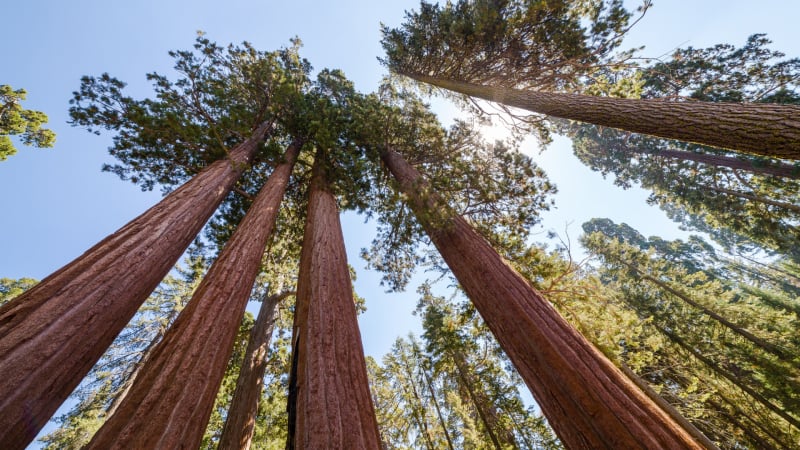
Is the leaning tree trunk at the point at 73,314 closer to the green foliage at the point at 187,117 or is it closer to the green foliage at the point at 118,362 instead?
the green foliage at the point at 187,117

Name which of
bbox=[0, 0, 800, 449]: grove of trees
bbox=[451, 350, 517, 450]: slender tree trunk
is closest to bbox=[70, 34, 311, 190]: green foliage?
bbox=[0, 0, 800, 449]: grove of trees

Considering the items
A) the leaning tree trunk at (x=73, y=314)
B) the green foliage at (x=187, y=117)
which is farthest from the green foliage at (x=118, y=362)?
the leaning tree trunk at (x=73, y=314)

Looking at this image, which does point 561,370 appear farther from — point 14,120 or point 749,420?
point 14,120

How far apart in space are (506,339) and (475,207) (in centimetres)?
267

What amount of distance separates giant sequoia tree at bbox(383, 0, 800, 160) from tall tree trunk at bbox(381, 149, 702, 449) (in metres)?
2.42

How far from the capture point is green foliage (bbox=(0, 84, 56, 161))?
27.8ft

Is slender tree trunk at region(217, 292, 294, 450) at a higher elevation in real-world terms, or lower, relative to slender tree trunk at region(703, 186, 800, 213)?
lower

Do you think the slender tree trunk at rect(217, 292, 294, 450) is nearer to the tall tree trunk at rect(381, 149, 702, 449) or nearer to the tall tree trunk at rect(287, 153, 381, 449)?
the tall tree trunk at rect(287, 153, 381, 449)

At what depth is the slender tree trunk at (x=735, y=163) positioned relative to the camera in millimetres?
8453

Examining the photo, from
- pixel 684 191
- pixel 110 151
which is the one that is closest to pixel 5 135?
pixel 110 151

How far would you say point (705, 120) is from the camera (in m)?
2.80

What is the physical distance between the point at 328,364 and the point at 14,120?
14277 mm

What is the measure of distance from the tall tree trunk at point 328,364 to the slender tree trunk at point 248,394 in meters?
3.82

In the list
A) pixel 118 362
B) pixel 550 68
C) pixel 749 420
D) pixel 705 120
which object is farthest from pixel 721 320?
pixel 118 362
